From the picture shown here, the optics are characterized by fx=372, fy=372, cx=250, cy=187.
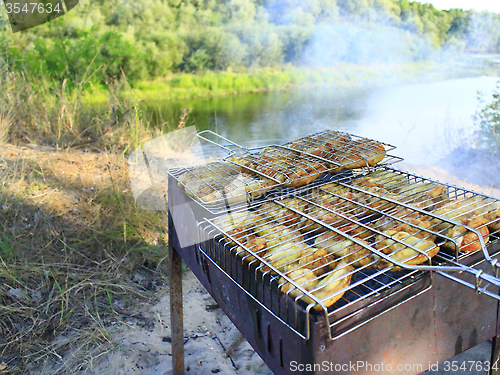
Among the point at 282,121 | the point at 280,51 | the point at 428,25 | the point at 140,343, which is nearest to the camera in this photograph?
the point at 140,343

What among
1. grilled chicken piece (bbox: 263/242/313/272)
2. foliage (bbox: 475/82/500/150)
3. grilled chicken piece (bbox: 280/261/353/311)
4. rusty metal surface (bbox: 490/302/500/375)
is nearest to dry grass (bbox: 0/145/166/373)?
grilled chicken piece (bbox: 263/242/313/272)

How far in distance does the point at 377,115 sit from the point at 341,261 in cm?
641

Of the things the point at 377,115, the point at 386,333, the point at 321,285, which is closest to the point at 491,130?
the point at 377,115

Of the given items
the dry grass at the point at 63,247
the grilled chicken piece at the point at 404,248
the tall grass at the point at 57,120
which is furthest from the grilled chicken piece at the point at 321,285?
the tall grass at the point at 57,120

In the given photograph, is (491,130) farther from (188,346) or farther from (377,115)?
(188,346)

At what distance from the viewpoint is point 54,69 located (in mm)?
7438

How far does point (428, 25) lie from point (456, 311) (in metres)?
7.13

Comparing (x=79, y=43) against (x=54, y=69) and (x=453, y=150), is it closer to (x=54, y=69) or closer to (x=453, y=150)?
(x=54, y=69)

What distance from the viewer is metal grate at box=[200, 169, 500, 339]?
977 millimetres

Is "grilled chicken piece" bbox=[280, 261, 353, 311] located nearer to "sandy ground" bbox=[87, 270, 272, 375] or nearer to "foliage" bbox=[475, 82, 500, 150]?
"sandy ground" bbox=[87, 270, 272, 375]

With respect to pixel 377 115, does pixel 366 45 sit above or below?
above

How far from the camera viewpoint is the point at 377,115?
6.99 metres

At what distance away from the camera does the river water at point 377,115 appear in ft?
17.5

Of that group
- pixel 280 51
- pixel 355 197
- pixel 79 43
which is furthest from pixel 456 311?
pixel 280 51
